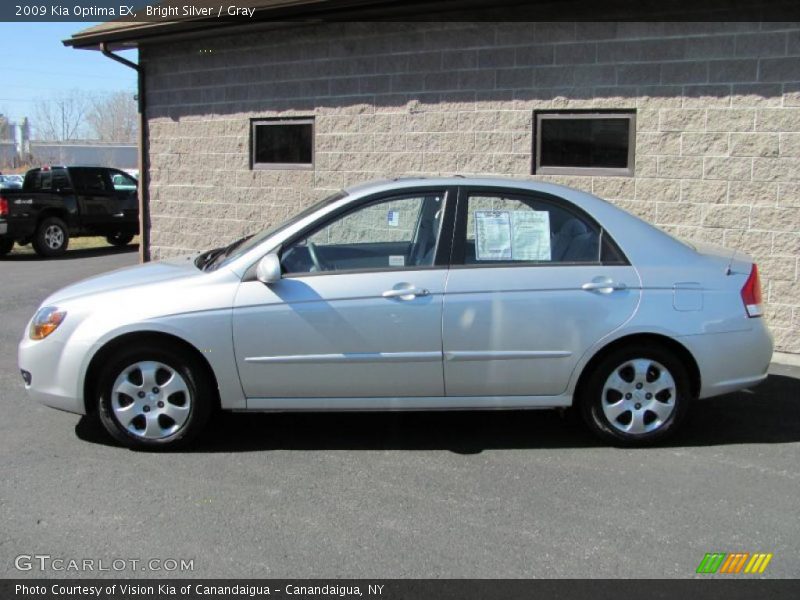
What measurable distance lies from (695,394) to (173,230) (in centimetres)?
787

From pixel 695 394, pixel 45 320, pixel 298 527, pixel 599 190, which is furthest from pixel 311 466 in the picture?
pixel 599 190

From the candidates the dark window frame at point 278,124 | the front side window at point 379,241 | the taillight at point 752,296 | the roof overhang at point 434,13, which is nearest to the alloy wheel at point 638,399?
the taillight at point 752,296

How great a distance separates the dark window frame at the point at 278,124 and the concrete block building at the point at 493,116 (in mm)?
19

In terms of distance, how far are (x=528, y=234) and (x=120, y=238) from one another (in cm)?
1534

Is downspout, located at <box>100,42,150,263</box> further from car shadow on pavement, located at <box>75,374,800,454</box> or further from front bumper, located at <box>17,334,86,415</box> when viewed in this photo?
front bumper, located at <box>17,334,86,415</box>

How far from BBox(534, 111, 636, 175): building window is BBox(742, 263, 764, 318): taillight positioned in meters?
2.91

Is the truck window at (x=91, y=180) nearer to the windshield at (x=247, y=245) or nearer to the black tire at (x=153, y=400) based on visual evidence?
the windshield at (x=247, y=245)

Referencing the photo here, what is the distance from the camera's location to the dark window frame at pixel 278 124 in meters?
9.69

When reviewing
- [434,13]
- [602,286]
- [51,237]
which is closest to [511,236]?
[602,286]

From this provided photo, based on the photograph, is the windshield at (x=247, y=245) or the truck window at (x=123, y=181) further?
the truck window at (x=123, y=181)

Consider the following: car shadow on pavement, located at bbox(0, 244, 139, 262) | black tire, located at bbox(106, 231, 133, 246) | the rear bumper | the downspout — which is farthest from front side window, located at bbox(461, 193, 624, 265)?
black tire, located at bbox(106, 231, 133, 246)

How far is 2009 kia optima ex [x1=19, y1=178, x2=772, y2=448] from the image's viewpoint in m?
4.88

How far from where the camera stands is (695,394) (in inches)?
204

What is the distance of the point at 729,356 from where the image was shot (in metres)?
5.11
